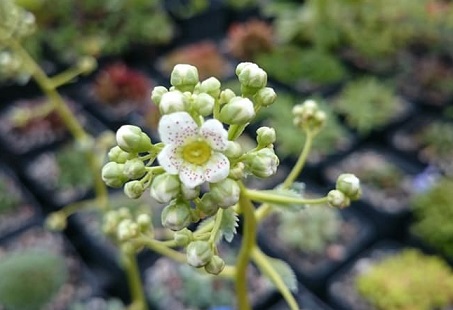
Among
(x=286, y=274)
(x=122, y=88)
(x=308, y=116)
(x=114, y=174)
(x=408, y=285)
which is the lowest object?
(x=408, y=285)

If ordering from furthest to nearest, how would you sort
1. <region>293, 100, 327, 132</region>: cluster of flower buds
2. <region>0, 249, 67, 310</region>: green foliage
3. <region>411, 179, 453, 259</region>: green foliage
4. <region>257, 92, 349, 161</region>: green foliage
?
<region>257, 92, 349, 161</region>: green foliage < <region>411, 179, 453, 259</region>: green foliage < <region>0, 249, 67, 310</region>: green foliage < <region>293, 100, 327, 132</region>: cluster of flower buds

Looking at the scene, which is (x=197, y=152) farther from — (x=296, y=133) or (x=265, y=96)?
(x=296, y=133)

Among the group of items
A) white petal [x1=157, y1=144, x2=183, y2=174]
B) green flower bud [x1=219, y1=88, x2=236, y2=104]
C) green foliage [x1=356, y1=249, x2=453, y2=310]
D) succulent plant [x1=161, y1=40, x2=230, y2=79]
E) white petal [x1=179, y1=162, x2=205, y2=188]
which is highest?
green flower bud [x1=219, y1=88, x2=236, y2=104]

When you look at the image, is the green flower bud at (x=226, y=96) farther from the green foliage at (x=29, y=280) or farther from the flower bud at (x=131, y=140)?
the green foliage at (x=29, y=280)

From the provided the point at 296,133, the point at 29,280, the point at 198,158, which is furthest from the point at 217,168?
the point at 296,133

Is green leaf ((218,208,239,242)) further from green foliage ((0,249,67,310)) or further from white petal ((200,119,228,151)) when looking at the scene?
green foliage ((0,249,67,310))

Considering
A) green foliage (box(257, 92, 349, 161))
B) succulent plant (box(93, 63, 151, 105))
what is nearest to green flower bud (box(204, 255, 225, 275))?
green foliage (box(257, 92, 349, 161))
